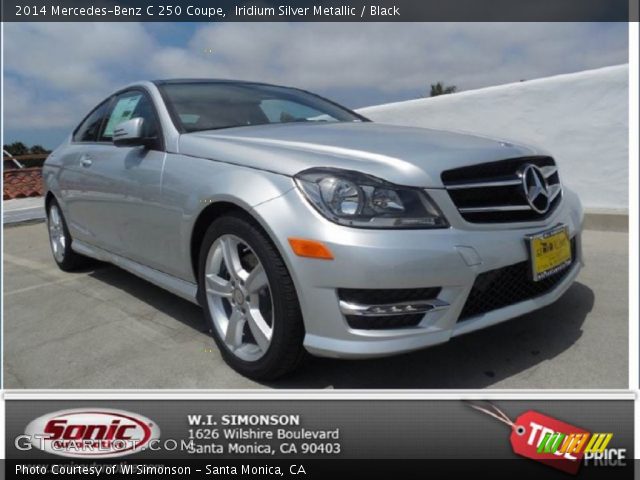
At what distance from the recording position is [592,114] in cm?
505

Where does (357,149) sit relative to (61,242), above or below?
above

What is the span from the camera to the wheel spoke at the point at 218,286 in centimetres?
242

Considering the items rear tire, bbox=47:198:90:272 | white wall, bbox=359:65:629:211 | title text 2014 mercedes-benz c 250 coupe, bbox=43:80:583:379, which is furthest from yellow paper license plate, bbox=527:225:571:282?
rear tire, bbox=47:198:90:272

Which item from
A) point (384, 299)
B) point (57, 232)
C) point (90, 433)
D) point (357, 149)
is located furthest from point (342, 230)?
point (57, 232)

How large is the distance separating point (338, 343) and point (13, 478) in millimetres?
1343

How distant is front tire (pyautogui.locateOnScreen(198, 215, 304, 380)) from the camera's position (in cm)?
208

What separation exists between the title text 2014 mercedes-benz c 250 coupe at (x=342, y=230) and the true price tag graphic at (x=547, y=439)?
38 centimetres

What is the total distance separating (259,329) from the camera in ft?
7.38

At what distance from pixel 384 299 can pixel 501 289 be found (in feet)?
1.73

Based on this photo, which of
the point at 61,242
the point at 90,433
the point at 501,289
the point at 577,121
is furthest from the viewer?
the point at 577,121

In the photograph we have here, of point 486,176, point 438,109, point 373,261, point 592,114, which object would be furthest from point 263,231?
point 438,109

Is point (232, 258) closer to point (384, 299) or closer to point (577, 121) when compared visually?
point (384, 299)

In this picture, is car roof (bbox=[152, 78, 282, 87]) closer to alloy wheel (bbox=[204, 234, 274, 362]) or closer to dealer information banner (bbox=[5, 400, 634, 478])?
alloy wheel (bbox=[204, 234, 274, 362])

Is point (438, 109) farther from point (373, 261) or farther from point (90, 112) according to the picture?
point (373, 261)
